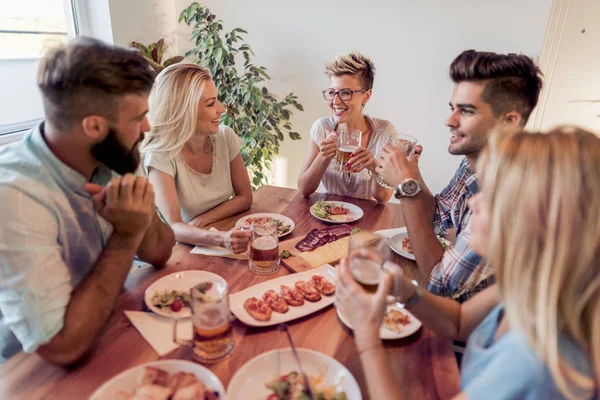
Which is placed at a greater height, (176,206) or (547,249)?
(547,249)

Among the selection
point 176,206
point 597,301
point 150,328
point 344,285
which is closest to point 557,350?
point 597,301

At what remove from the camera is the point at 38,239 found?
99 cm

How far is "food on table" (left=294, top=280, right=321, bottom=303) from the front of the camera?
123cm

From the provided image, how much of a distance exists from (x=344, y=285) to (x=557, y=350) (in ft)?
1.50

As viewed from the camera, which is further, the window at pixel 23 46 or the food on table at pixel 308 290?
the window at pixel 23 46

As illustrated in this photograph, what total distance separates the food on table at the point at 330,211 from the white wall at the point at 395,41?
177 cm

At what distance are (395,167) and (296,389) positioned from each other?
3.39 feet

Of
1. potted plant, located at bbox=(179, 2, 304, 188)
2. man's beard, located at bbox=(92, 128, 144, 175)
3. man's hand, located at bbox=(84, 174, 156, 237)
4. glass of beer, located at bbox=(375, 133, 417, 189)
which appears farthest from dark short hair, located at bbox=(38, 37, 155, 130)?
potted plant, located at bbox=(179, 2, 304, 188)

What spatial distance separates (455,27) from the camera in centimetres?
304

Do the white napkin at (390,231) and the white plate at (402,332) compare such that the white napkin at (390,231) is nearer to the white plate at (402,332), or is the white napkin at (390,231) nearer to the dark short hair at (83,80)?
the white plate at (402,332)

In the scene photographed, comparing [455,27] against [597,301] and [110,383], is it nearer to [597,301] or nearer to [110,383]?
[597,301]

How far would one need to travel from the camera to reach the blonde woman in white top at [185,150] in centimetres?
187

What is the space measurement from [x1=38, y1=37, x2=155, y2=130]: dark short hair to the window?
76.2 inches

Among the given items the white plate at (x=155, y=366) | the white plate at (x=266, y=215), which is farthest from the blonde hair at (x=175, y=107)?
the white plate at (x=155, y=366)
